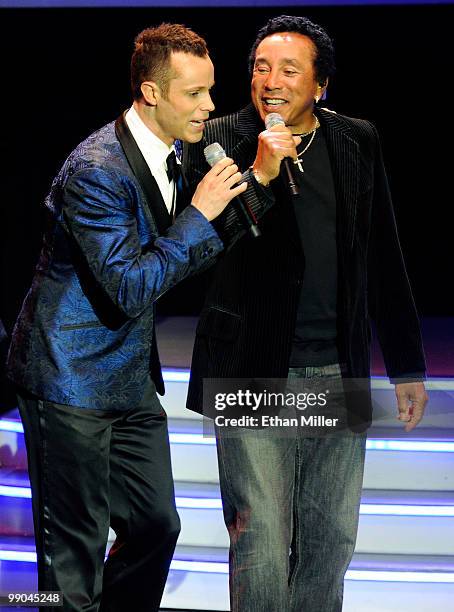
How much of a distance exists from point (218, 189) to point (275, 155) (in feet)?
0.46

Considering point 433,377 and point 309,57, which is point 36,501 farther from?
point 433,377

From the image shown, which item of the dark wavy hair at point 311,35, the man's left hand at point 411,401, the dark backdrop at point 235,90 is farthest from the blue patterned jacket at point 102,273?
the dark backdrop at point 235,90

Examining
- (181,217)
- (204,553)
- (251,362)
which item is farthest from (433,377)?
(181,217)

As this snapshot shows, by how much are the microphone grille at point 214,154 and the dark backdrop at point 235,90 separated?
2.71 meters

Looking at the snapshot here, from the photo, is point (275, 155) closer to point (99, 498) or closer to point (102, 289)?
point (102, 289)

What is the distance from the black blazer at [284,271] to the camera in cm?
229

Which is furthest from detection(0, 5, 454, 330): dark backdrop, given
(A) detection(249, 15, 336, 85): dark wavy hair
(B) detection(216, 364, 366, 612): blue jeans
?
(B) detection(216, 364, 366, 612): blue jeans

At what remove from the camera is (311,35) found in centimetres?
242

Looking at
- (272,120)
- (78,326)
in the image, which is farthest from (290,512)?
(272,120)

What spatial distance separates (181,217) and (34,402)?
544 mm

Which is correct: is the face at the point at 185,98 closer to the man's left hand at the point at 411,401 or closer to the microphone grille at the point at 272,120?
the microphone grille at the point at 272,120

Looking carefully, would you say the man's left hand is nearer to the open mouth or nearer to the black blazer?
the black blazer

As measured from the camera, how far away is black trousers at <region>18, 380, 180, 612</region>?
2.26m

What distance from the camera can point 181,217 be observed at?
2168 mm
